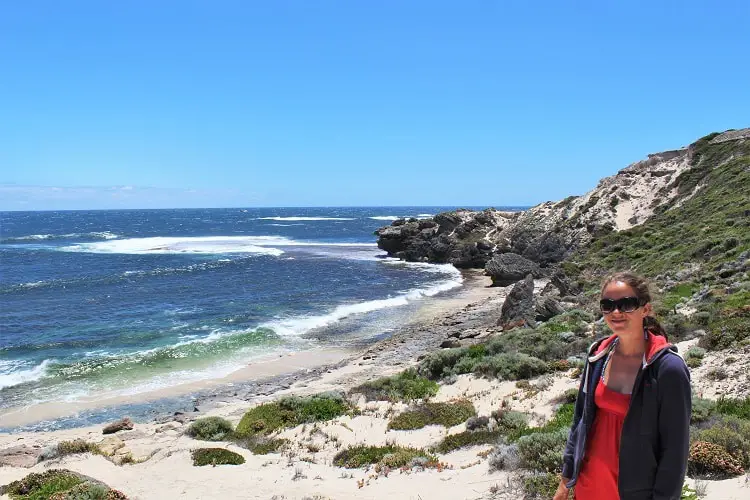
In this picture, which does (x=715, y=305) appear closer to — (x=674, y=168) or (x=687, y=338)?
(x=687, y=338)

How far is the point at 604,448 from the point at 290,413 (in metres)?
11.5

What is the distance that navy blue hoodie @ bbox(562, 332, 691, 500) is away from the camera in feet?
10.5

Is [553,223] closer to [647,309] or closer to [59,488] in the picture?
[59,488]

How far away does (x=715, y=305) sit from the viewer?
49.7ft

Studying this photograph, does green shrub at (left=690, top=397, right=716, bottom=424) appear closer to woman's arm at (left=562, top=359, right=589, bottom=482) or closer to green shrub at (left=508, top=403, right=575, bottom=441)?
green shrub at (left=508, top=403, right=575, bottom=441)

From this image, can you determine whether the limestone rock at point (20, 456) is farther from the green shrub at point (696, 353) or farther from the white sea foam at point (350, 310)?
the white sea foam at point (350, 310)

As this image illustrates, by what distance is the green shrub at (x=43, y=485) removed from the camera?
30.0ft

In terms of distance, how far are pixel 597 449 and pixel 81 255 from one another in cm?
7412

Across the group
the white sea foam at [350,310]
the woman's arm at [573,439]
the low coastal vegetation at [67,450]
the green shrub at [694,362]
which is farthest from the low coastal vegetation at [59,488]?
the white sea foam at [350,310]

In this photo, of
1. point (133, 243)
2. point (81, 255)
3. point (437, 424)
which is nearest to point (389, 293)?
point (437, 424)

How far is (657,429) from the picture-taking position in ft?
10.8

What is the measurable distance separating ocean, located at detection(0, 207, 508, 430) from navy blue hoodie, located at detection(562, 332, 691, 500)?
18497 millimetres

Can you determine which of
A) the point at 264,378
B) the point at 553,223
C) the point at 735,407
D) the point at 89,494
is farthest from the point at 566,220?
the point at 89,494

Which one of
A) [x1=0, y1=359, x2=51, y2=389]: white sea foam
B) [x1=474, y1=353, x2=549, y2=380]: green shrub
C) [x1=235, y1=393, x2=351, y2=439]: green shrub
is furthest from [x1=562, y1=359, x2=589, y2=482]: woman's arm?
[x1=0, y1=359, x2=51, y2=389]: white sea foam
